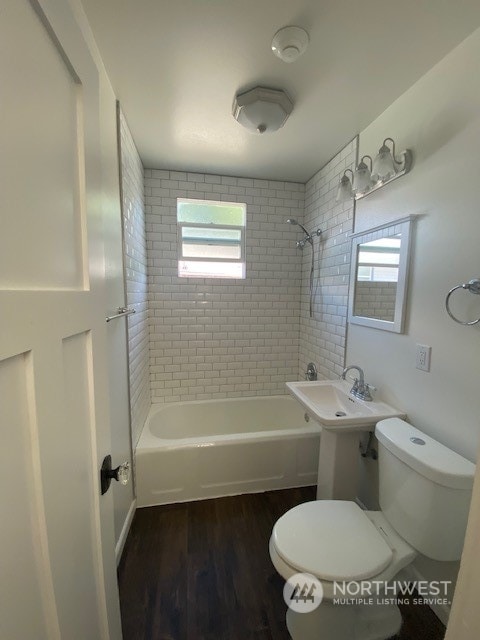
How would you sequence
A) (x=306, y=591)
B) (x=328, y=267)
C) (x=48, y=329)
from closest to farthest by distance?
(x=48, y=329)
(x=306, y=591)
(x=328, y=267)

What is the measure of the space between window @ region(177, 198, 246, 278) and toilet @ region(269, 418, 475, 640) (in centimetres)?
196

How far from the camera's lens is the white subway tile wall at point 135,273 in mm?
1744

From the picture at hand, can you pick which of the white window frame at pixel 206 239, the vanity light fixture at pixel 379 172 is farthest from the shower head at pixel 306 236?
the vanity light fixture at pixel 379 172

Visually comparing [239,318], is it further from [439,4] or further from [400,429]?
[439,4]

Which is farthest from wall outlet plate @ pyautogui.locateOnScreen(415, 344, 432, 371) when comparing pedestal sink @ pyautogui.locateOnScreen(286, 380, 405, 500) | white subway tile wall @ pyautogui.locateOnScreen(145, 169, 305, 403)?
white subway tile wall @ pyautogui.locateOnScreen(145, 169, 305, 403)

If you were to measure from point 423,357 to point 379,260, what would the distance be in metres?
0.65

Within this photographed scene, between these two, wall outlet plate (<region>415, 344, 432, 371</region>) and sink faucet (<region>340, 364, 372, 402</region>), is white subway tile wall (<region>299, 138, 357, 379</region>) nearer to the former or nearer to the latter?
sink faucet (<region>340, 364, 372, 402</region>)

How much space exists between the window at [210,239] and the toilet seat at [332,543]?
2.02 m

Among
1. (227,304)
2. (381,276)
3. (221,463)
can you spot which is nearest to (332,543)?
(221,463)

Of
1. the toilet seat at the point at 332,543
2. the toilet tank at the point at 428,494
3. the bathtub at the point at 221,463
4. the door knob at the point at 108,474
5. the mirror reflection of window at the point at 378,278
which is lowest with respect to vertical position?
the bathtub at the point at 221,463

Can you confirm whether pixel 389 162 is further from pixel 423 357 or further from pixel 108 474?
pixel 108 474

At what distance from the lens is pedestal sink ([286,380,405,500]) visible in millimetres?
1438

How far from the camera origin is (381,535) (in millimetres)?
1134

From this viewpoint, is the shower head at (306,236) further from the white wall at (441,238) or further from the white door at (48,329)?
the white door at (48,329)
